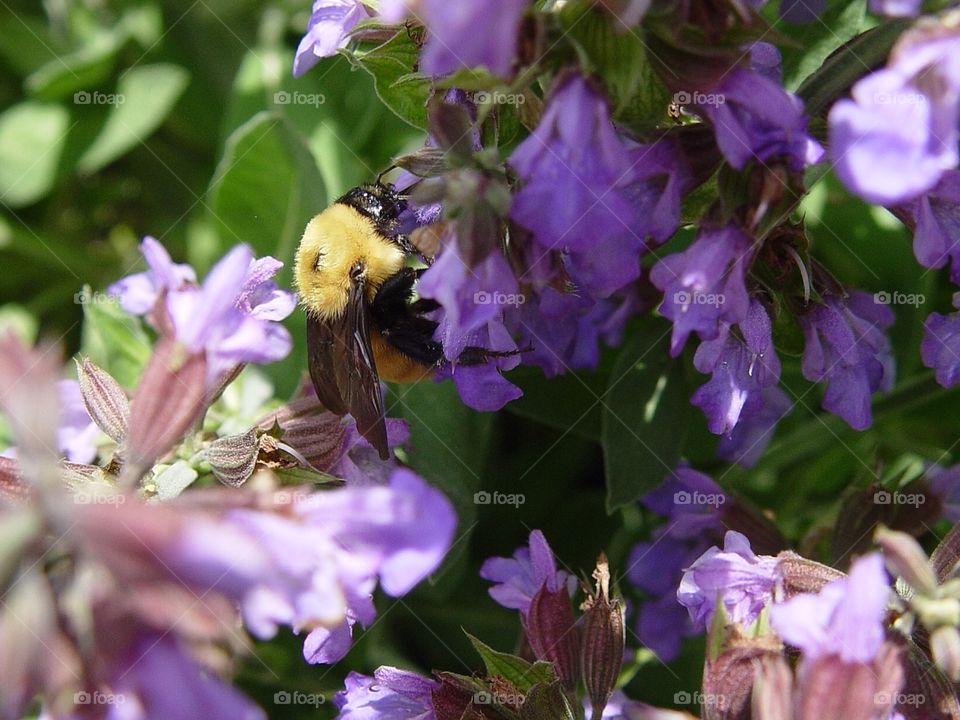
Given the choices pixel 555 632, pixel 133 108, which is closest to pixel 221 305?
pixel 555 632

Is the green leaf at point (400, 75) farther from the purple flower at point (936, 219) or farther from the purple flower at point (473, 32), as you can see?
the purple flower at point (936, 219)

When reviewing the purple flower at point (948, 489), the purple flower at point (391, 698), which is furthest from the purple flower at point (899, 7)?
the purple flower at point (391, 698)

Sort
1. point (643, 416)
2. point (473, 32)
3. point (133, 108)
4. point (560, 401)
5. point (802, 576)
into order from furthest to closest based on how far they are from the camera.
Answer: point (133, 108), point (560, 401), point (643, 416), point (802, 576), point (473, 32)

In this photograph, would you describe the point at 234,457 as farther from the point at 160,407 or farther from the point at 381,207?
the point at 381,207

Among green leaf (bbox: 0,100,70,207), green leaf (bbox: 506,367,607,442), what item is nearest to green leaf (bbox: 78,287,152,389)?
green leaf (bbox: 0,100,70,207)

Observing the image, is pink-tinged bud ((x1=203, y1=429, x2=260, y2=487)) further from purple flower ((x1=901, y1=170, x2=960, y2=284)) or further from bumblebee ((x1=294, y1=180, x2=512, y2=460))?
purple flower ((x1=901, y1=170, x2=960, y2=284))

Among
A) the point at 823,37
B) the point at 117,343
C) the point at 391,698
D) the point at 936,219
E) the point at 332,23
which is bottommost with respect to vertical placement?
the point at 391,698

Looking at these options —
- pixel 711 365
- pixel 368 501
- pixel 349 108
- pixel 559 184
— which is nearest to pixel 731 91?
pixel 559 184
